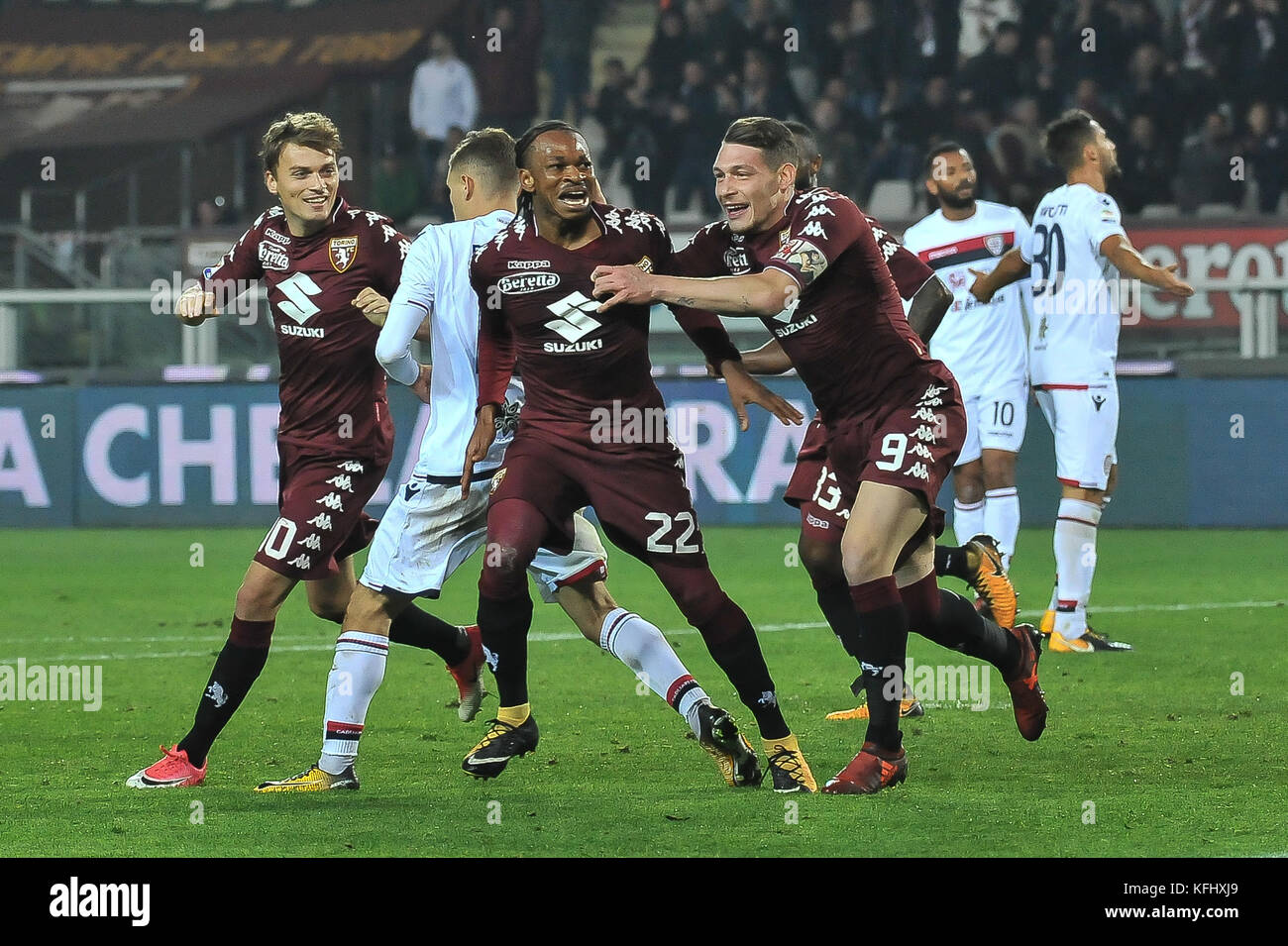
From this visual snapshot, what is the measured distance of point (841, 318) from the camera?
5.47m

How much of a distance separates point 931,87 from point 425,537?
12.8 m

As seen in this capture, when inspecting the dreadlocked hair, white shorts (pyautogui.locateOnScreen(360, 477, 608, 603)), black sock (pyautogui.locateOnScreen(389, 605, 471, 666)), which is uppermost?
the dreadlocked hair

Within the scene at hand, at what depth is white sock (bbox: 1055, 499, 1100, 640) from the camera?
834cm

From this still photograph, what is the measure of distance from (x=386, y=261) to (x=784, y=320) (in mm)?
1282

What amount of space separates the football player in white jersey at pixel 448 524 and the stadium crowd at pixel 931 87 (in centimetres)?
1095

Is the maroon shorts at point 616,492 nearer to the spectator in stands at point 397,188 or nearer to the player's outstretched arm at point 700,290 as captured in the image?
the player's outstretched arm at point 700,290

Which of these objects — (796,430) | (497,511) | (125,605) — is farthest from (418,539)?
(796,430)

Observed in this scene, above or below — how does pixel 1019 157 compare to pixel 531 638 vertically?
above

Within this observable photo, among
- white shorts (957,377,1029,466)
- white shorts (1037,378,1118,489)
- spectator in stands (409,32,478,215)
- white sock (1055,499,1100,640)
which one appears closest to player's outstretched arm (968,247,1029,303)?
white shorts (1037,378,1118,489)

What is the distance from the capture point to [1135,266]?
309 inches

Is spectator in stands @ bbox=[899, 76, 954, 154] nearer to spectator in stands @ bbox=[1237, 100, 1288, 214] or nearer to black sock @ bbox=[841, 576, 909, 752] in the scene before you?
spectator in stands @ bbox=[1237, 100, 1288, 214]

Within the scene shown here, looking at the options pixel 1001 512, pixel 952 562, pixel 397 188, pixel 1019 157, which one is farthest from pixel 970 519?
pixel 397 188

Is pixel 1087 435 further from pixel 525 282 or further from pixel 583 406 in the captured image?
pixel 525 282

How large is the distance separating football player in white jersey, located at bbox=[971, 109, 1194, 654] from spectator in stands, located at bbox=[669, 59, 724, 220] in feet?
26.5
